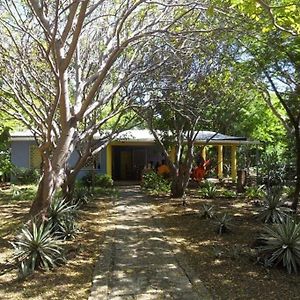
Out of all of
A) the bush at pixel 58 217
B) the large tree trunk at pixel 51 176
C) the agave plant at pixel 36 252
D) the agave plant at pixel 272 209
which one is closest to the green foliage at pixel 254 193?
the agave plant at pixel 272 209

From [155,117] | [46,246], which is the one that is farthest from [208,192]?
[46,246]

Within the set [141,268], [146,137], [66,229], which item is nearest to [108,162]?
[146,137]

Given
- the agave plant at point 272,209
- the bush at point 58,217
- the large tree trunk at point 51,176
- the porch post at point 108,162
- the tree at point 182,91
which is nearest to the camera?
the large tree trunk at point 51,176

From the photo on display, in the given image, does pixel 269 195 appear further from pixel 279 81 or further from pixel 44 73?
pixel 44 73

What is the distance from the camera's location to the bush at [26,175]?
977 inches

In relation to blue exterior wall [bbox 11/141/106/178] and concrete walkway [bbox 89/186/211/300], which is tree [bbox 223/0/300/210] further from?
blue exterior wall [bbox 11/141/106/178]

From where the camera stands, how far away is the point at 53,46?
25.9 feet

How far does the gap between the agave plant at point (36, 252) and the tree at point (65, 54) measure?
1133mm

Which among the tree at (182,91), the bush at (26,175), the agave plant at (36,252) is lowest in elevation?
the agave plant at (36,252)

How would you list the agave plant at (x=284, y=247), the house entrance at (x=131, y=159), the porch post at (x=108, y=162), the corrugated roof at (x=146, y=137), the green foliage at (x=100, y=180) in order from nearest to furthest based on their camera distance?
the agave plant at (x=284, y=247) → the green foliage at (x=100, y=180) → the corrugated roof at (x=146, y=137) → the porch post at (x=108, y=162) → the house entrance at (x=131, y=159)

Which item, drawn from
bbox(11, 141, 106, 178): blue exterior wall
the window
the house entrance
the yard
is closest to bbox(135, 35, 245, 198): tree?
the yard

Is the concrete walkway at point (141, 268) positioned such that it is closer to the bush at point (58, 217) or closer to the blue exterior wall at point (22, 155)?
the bush at point (58, 217)

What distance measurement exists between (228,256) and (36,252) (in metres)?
3.44

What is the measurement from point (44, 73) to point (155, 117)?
698cm
